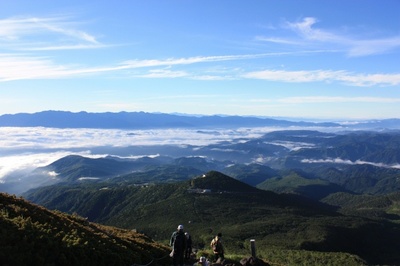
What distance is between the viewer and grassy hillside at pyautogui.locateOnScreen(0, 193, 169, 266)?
1545 cm

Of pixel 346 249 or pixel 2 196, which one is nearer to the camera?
pixel 2 196

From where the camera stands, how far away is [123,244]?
2292cm

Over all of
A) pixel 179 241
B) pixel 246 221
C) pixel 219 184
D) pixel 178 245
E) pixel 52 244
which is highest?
pixel 52 244

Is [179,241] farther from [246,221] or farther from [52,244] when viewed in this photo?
[246,221]

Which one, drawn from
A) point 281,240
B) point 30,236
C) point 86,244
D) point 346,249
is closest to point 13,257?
point 30,236

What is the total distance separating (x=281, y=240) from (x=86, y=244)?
80.4m

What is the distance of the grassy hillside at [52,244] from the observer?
608 inches

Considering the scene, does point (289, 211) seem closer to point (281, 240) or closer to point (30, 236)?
point (281, 240)

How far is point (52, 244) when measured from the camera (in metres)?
16.8

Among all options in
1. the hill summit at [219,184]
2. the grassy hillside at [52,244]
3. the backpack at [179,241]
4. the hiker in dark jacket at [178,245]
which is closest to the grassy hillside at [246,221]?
the hill summit at [219,184]

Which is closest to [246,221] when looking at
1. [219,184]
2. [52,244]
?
[219,184]

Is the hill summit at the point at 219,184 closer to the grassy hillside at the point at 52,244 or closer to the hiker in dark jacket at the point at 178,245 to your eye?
the grassy hillside at the point at 52,244

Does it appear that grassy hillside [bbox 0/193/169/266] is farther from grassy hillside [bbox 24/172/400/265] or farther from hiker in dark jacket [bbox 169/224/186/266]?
grassy hillside [bbox 24/172/400/265]

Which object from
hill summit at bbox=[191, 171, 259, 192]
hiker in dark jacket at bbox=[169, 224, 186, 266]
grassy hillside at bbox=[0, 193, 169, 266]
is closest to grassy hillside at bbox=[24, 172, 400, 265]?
hill summit at bbox=[191, 171, 259, 192]
